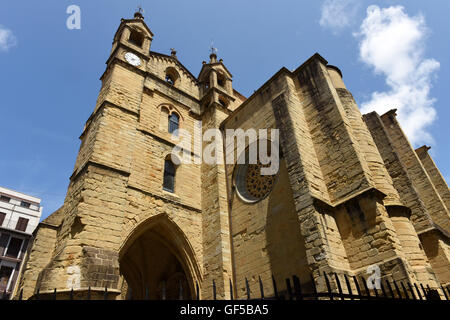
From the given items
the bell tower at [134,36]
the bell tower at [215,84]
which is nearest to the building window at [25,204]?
the bell tower at [134,36]

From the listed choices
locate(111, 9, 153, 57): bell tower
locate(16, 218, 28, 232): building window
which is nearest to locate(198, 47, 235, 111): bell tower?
locate(111, 9, 153, 57): bell tower

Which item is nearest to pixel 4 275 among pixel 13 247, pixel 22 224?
pixel 13 247

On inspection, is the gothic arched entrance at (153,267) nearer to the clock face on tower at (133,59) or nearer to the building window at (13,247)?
the clock face on tower at (133,59)

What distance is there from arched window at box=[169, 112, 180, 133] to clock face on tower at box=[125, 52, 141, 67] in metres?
2.54

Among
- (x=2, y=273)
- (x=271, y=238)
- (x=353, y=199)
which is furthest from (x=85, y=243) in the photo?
(x=2, y=273)

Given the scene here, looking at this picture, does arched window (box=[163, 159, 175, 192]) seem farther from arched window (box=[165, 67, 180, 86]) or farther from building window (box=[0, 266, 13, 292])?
building window (box=[0, 266, 13, 292])

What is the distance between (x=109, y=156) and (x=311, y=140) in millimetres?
6113

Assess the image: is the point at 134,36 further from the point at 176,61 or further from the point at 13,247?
the point at 13,247

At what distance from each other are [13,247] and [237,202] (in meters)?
24.7

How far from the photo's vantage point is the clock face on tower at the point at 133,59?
11703 millimetres

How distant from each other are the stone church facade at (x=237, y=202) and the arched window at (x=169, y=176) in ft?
0.14

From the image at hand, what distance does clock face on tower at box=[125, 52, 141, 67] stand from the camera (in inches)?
461

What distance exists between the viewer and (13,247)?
962 inches
